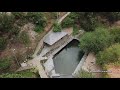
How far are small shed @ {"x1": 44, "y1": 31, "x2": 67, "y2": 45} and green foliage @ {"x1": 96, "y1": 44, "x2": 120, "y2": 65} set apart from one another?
144 cm

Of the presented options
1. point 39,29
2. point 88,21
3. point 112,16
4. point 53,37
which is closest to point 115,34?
point 112,16

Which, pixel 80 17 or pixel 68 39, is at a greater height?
pixel 80 17

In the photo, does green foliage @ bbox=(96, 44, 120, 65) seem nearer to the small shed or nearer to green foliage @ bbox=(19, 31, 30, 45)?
the small shed

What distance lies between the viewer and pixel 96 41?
23.2ft

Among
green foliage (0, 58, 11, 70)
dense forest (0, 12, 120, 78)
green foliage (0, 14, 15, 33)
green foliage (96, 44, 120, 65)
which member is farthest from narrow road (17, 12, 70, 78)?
green foliage (96, 44, 120, 65)

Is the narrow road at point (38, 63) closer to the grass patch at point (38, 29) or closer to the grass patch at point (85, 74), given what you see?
the grass patch at point (38, 29)

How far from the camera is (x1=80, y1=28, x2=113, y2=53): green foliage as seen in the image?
22.9 feet

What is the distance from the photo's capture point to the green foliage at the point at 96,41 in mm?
6980

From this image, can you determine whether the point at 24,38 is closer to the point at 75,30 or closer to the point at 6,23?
the point at 6,23

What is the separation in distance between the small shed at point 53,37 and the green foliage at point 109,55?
1.44 metres

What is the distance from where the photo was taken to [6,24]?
740cm
